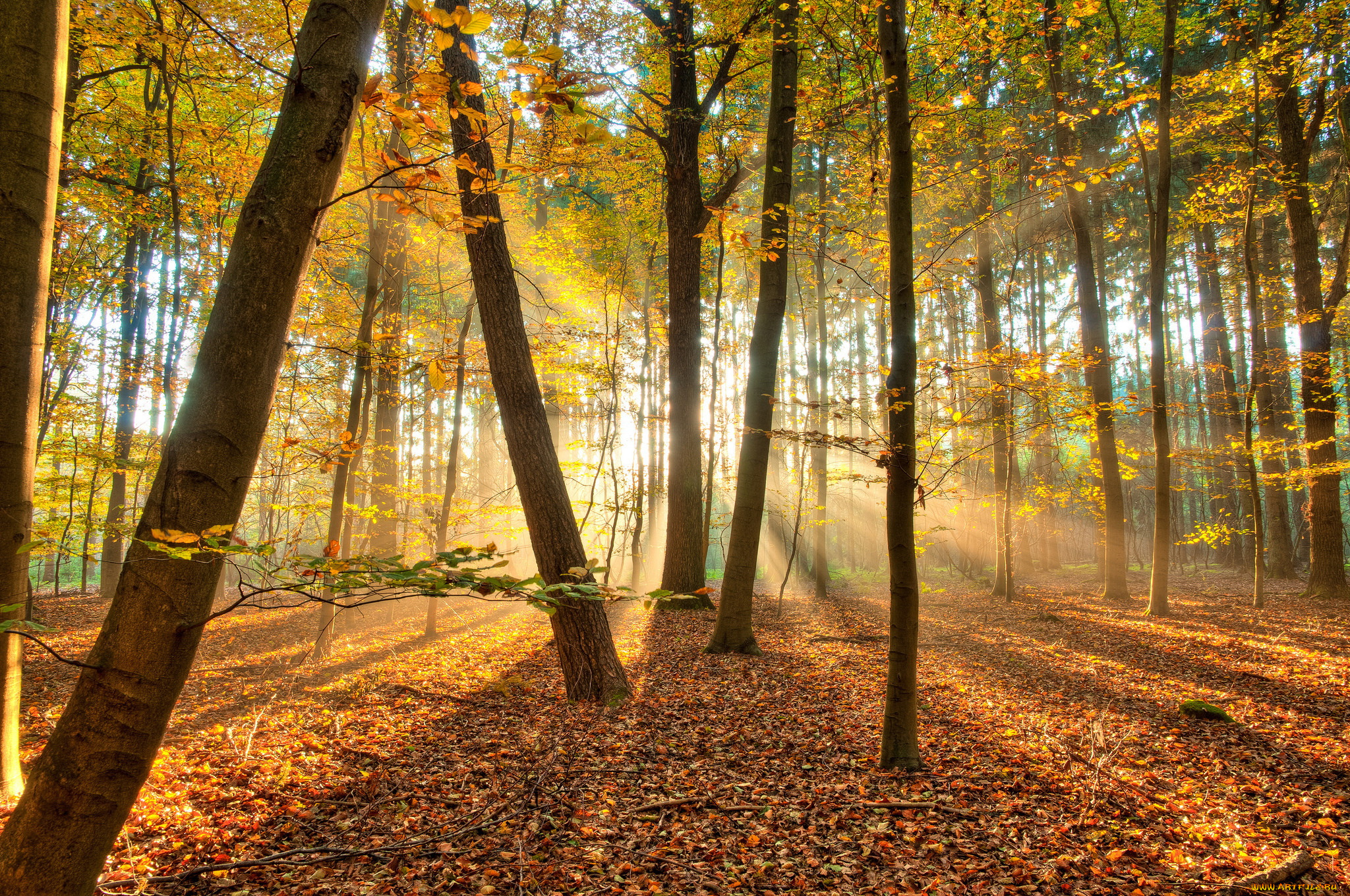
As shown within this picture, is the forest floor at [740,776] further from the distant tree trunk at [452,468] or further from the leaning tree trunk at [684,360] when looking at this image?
the leaning tree trunk at [684,360]

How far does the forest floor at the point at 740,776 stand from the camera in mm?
2900

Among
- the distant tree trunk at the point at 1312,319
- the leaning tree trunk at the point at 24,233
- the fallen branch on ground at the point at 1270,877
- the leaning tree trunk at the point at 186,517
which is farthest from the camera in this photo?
the distant tree trunk at the point at 1312,319

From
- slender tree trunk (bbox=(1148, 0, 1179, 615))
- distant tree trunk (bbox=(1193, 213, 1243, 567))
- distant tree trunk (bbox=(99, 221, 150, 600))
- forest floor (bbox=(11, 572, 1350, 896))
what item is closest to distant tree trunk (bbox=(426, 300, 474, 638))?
forest floor (bbox=(11, 572, 1350, 896))

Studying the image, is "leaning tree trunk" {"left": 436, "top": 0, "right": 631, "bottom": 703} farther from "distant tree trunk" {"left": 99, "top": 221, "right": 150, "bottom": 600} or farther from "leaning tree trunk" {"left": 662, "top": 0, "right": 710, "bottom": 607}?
"distant tree trunk" {"left": 99, "top": 221, "right": 150, "bottom": 600}

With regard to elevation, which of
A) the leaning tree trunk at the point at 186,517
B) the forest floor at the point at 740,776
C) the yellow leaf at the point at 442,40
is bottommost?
the forest floor at the point at 740,776

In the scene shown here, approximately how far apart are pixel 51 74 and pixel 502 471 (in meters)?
25.6

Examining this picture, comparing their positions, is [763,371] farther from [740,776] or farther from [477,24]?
[477,24]

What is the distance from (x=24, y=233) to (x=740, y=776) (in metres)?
4.69

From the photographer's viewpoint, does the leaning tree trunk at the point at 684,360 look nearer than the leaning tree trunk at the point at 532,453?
No

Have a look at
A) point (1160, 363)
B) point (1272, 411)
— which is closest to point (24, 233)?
point (1160, 363)

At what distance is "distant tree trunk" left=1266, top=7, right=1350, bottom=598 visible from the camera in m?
9.29

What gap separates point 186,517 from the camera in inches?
65.1

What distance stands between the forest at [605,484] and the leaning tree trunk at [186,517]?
0.01 m

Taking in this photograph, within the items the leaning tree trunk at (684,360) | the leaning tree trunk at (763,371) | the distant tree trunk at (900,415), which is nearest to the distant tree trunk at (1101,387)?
the leaning tree trunk at (763,371)
